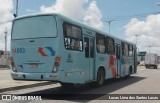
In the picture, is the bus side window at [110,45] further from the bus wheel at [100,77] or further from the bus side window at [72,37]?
the bus side window at [72,37]

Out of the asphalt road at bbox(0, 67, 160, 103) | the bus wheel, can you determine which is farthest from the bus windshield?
the bus wheel

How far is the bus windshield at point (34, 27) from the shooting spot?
1275 cm

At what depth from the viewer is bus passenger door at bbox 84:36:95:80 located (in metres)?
15.2

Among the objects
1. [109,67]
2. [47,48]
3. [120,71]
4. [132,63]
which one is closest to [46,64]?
[47,48]

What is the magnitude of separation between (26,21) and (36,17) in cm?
55

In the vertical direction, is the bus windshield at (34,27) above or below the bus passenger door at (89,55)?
above

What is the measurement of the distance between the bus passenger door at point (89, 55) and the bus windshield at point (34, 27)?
2.73 meters

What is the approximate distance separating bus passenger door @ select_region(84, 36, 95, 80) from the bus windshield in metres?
2.73

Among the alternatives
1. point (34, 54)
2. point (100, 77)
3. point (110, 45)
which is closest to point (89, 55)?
point (100, 77)

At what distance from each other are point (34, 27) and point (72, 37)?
169cm

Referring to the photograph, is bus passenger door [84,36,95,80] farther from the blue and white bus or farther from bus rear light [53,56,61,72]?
bus rear light [53,56,61,72]

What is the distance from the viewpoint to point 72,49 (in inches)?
528

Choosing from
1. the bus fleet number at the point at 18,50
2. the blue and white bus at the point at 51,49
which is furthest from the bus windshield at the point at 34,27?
the bus fleet number at the point at 18,50

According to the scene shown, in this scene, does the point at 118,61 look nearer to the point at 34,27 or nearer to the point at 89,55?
the point at 89,55
